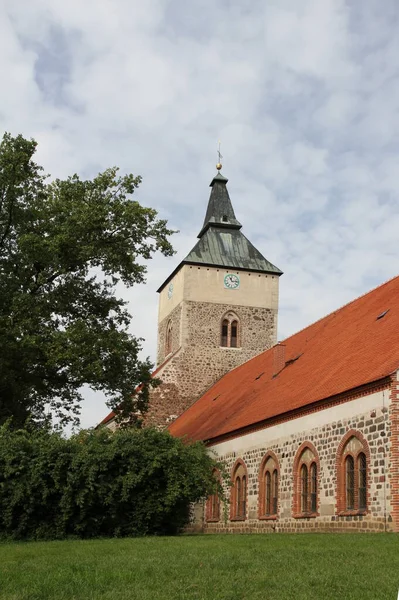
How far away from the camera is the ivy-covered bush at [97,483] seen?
1684 centimetres

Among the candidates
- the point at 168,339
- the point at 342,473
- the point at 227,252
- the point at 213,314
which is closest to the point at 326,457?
the point at 342,473

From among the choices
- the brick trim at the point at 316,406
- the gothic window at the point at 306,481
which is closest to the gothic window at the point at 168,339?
the brick trim at the point at 316,406

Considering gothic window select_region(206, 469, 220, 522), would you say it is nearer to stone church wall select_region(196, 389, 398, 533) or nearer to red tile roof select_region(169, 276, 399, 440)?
stone church wall select_region(196, 389, 398, 533)

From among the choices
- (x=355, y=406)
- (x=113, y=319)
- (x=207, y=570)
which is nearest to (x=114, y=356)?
(x=113, y=319)

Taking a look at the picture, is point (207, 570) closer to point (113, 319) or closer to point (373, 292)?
point (113, 319)

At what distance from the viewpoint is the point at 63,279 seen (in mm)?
23078

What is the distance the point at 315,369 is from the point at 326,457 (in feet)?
14.1

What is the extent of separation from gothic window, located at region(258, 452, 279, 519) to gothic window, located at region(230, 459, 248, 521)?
1.31m

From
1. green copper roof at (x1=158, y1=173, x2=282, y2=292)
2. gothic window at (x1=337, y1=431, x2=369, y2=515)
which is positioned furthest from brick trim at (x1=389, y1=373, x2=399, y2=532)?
green copper roof at (x1=158, y1=173, x2=282, y2=292)

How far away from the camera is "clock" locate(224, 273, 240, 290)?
3975 centimetres

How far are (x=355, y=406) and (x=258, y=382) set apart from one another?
10.8 metres

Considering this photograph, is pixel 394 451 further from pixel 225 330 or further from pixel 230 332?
pixel 225 330

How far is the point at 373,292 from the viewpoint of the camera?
85.9 ft

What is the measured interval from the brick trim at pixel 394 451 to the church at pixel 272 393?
22mm
